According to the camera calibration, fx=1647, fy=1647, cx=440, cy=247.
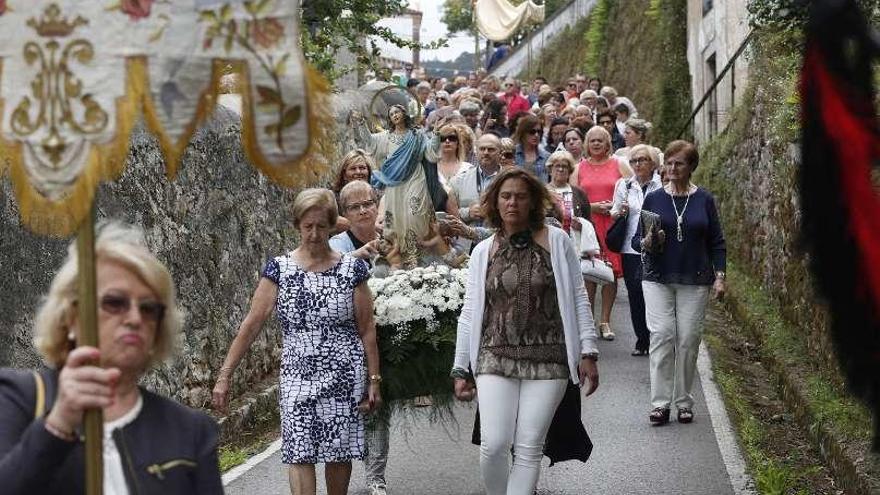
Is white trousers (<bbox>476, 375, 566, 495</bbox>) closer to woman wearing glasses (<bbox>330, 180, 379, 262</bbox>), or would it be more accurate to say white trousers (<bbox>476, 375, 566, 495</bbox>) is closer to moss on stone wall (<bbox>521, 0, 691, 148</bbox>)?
woman wearing glasses (<bbox>330, 180, 379, 262</bbox>)

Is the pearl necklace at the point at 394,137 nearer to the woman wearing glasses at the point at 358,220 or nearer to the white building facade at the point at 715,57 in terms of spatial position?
the woman wearing glasses at the point at 358,220

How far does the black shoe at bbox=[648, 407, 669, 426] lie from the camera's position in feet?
37.1

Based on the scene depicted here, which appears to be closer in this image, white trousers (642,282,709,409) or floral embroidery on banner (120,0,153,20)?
floral embroidery on banner (120,0,153,20)

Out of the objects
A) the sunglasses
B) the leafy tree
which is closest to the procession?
the sunglasses

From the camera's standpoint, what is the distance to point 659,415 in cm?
1131

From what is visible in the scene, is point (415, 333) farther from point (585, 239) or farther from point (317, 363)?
point (585, 239)

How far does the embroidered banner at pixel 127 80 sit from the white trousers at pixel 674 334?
24.8ft

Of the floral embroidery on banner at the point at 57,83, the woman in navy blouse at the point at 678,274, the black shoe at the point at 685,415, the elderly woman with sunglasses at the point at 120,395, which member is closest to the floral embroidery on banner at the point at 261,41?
the floral embroidery on banner at the point at 57,83

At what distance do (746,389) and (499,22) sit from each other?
37421 mm

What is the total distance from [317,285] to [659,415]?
13.5 ft

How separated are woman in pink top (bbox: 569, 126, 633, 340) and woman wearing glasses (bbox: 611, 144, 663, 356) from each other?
112cm

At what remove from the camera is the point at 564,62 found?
49562mm

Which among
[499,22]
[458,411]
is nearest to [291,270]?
[458,411]

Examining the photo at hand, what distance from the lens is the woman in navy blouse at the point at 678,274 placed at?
1116 centimetres
